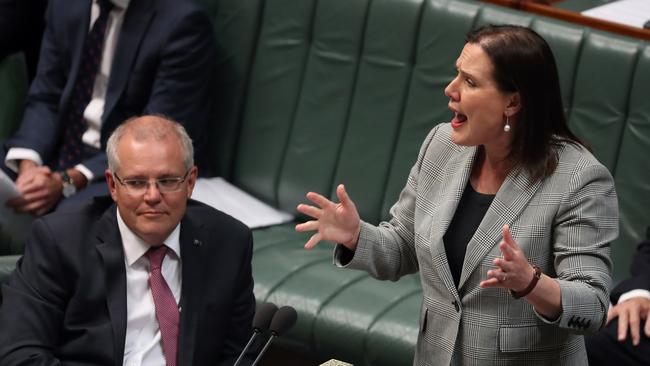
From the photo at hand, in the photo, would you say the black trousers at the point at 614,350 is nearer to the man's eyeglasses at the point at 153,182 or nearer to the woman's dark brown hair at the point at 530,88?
the woman's dark brown hair at the point at 530,88

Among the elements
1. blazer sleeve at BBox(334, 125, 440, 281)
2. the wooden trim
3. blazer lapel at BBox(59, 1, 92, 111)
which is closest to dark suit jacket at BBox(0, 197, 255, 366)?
blazer sleeve at BBox(334, 125, 440, 281)

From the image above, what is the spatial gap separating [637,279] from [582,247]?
95cm

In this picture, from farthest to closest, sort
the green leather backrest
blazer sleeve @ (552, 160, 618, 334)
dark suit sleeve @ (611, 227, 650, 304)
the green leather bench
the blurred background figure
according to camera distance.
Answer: the blurred background figure < the green leather backrest < the green leather bench < dark suit sleeve @ (611, 227, 650, 304) < blazer sleeve @ (552, 160, 618, 334)

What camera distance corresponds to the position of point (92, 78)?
390cm

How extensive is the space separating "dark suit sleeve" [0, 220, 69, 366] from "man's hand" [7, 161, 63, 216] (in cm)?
120

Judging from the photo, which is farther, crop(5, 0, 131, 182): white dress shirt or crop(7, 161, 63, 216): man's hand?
crop(5, 0, 131, 182): white dress shirt

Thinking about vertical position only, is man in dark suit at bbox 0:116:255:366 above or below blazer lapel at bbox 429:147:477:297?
below

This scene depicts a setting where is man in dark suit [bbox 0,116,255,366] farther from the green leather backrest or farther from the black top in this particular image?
the green leather backrest

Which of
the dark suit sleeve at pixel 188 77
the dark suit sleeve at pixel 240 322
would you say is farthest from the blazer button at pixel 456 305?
the dark suit sleeve at pixel 188 77

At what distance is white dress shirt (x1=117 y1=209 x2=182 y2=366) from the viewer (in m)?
2.49

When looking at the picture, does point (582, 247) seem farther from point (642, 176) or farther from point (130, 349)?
point (642, 176)

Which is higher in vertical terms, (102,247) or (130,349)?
(102,247)

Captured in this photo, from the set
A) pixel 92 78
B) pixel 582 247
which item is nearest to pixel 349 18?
pixel 92 78

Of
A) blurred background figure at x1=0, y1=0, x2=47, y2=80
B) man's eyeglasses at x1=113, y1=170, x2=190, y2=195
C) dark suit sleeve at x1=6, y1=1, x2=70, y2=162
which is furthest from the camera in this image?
blurred background figure at x1=0, y1=0, x2=47, y2=80
